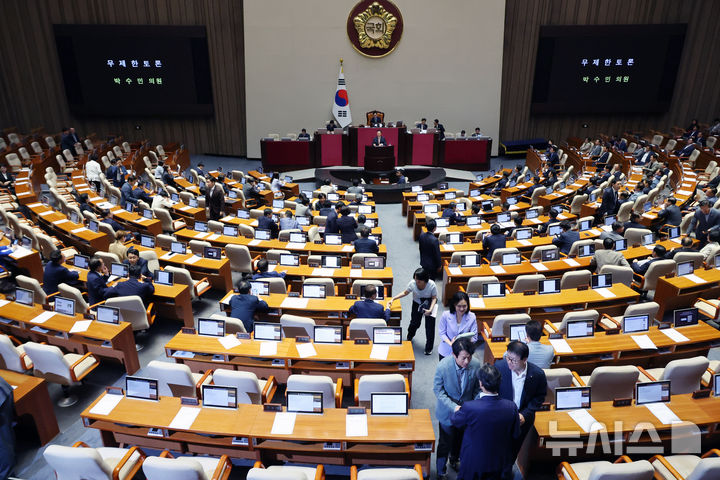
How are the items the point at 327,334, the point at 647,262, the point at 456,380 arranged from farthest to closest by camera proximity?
the point at 647,262 → the point at 327,334 → the point at 456,380

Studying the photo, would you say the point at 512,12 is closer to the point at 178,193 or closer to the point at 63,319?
the point at 178,193

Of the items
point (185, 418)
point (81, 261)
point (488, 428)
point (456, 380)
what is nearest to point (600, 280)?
point (456, 380)

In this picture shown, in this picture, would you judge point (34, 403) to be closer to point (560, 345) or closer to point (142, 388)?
point (142, 388)

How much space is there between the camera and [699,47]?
18.5 meters

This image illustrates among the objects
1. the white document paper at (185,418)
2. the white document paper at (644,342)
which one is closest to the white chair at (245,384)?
the white document paper at (185,418)

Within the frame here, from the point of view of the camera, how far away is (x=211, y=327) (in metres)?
5.51

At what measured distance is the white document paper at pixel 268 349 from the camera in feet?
16.8

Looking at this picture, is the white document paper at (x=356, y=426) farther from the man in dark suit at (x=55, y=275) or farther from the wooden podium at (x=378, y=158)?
the wooden podium at (x=378, y=158)

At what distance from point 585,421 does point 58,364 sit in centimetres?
520

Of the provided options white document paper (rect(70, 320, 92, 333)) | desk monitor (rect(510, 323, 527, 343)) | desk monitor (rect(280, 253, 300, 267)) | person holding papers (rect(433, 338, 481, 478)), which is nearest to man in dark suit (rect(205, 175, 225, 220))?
desk monitor (rect(280, 253, 300, 267))

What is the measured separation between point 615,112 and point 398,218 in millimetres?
12229

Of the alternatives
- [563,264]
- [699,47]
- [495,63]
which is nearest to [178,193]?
[563,264]

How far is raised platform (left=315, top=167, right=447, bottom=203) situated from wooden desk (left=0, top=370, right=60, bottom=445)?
1041 centimetres

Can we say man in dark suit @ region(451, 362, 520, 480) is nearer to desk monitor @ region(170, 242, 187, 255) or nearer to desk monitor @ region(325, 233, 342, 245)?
desk monitor @ region(325, 233, 342, 245)
